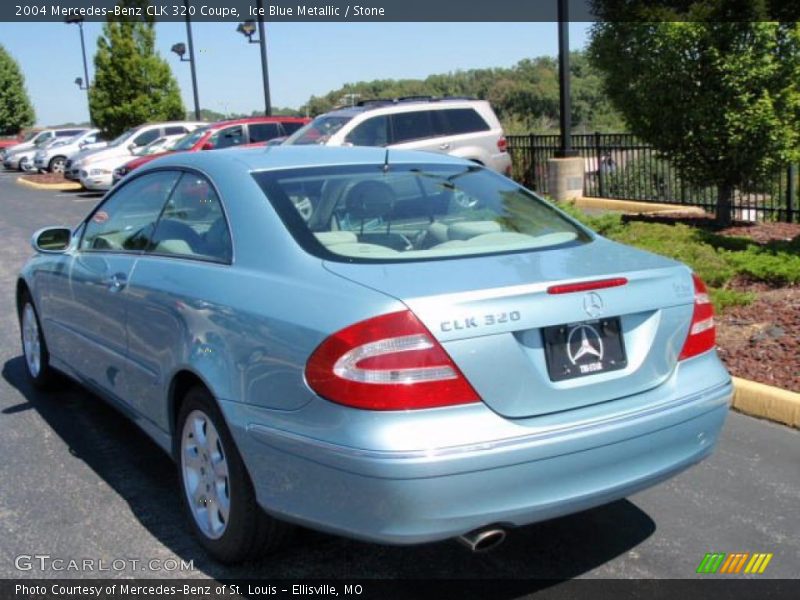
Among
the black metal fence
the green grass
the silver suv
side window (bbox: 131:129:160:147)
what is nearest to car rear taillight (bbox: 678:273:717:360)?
the green grass

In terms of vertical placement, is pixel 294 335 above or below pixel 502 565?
above

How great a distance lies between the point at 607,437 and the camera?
2975 mm

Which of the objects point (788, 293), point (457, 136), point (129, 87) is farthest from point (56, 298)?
point (129, 87)

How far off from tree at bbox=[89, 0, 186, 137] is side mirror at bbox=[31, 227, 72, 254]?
2911cm

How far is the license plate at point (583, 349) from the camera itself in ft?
9.69

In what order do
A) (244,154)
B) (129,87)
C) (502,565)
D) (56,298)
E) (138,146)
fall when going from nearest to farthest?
(502,565)
(244,154)
(56,298)
(138,146)
(129,87)

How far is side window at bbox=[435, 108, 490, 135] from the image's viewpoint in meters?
14.3

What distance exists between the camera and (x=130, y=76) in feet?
107

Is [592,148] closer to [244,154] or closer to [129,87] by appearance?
[244,154]

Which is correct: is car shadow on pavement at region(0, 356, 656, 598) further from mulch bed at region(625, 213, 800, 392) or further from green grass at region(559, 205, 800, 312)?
green grass at region(559, 205, 800, 312)

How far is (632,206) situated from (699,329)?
1096 cm

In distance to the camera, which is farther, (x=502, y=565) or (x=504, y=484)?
(x=502, y=565)

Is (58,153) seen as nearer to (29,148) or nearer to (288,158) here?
(29,148)

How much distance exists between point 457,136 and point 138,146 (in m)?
12.5
